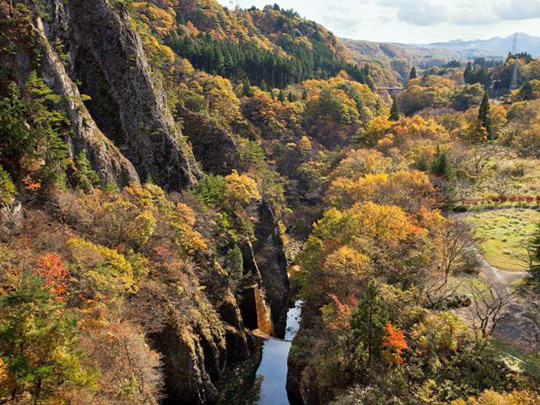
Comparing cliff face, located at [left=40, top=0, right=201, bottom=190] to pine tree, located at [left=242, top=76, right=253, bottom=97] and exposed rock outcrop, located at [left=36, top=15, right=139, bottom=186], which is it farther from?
pine tree, located at [left=242, top=76, right=253, bottom=97]

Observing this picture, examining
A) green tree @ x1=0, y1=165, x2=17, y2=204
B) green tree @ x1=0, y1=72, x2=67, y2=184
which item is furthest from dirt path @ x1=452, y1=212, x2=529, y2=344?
green tree @ x1=0, y1=72, x2=67, y2=184

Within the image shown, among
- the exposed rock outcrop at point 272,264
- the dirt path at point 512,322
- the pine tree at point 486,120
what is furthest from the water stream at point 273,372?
the pine tree at point 486,120

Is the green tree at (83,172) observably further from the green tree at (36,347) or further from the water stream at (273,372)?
the water stream at (273,372)

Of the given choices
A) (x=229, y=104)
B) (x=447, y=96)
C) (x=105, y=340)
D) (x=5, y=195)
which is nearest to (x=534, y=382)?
(x=105, y=340)

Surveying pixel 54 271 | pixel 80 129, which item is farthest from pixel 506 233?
pixel 80 129

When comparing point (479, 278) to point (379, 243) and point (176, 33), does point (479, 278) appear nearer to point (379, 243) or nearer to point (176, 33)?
point (379, 243)

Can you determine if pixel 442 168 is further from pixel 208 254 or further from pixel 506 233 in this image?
pixel 208 254

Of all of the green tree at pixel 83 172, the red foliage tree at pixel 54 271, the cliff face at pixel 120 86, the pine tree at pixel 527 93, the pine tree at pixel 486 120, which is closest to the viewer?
the red foliage tree at pixel 54 271
